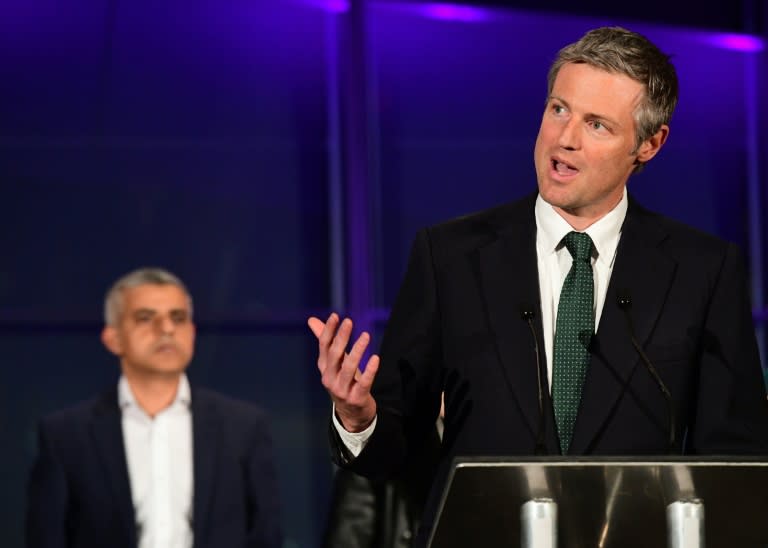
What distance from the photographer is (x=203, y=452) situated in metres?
4.52

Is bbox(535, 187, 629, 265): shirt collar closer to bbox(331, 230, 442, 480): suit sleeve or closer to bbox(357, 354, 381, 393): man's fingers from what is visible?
bbox(331, 230, 442, 480): suit sleeve

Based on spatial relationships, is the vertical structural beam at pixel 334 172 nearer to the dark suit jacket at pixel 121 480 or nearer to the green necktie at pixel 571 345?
the dark suit jacket at pixel 121 480

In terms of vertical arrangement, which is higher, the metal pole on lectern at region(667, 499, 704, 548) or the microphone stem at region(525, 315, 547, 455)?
the microphone stem at region(525, 315, 547, 455)

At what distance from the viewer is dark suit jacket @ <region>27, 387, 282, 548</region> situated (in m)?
4.32

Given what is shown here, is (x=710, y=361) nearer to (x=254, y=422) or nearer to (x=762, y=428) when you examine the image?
(x=762, y=428)

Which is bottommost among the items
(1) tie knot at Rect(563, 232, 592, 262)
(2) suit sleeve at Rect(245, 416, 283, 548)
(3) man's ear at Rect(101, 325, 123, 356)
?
(2) suit sleeve at Rect(245, 416, 283, 548)

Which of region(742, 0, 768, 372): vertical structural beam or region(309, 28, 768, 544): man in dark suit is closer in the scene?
region(309, 28, 768, 544): man in dark suit

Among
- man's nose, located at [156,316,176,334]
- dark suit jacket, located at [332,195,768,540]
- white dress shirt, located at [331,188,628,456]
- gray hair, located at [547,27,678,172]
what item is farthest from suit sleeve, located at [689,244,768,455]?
man's nose, located at [156,316,176,334]

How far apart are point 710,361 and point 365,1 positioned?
397cm

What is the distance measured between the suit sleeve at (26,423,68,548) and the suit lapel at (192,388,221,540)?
0.41 m

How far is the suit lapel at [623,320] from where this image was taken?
214 centimetres

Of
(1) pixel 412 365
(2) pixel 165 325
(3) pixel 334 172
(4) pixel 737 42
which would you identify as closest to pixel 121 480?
(2) pixel 165 325

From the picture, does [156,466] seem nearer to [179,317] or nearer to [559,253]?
[179,317]

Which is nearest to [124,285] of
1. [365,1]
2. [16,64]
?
[16,64]
